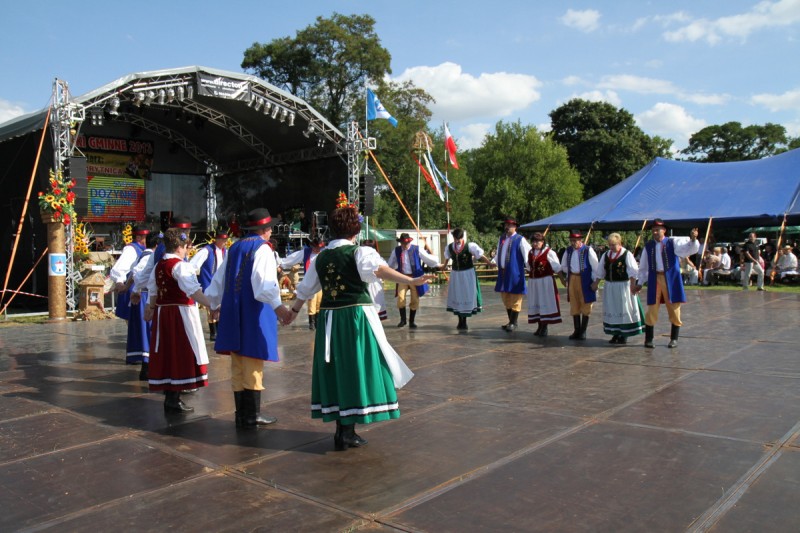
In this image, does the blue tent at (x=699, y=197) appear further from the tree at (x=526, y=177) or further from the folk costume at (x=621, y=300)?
the tree at (x=526, y=177)

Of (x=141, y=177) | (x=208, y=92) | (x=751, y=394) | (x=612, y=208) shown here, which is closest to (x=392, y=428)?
(x=751, y=394)

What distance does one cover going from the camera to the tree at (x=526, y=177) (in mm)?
42781

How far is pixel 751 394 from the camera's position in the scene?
5797mm

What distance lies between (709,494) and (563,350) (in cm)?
510

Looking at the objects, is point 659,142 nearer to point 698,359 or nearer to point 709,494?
point 698,359

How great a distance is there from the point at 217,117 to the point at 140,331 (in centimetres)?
1554

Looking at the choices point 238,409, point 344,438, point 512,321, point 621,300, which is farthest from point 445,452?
point 512,321

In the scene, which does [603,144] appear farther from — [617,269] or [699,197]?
[617,269]

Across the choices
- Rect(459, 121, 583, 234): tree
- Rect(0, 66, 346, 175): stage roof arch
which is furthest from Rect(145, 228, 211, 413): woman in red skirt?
Rect(459, 121, 583, 234): tree

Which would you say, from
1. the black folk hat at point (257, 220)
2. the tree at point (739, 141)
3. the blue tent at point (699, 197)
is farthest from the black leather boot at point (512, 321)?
the tree at point (739, 141)

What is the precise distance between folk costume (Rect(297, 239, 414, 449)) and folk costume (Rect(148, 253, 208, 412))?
1635 millimetres

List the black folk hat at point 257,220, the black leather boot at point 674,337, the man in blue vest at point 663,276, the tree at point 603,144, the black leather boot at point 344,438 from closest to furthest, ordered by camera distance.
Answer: the black leather boot at point 344,438 < the black folk hat at point 257,220 < the man in blue vest at point 663,276 < the black leather boot at point 674,337 < the tree at point 603,144

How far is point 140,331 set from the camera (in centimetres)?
746

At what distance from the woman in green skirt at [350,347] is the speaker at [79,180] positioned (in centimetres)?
1151
